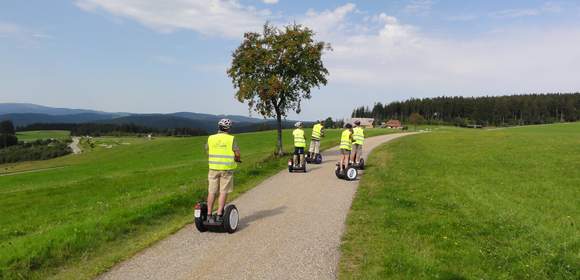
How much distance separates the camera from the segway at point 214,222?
28.8ft

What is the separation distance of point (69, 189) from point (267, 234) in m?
17.1

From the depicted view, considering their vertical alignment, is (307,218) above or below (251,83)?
below

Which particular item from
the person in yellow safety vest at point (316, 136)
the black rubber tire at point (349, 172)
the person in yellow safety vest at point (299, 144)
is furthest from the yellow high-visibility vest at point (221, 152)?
the person in yellow safety vest at point (316, 136)

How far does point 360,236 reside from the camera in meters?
8.47

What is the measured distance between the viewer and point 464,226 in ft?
30.6

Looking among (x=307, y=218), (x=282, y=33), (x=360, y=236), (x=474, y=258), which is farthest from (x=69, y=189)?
(x=474, y=258)

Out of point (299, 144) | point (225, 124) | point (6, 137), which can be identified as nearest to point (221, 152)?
point (225, 124)

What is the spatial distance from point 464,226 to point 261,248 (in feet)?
15.1

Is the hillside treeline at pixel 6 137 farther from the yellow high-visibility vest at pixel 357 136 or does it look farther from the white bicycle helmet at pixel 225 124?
the white bicycle helmet at pixel 225 124

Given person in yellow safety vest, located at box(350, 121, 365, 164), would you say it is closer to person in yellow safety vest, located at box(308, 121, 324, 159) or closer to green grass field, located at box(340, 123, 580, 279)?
green grass field, located at box(340, 123, 580, 279)

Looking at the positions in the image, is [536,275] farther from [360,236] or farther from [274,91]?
[274,91]

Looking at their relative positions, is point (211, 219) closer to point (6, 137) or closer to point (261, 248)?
point (261, 248)

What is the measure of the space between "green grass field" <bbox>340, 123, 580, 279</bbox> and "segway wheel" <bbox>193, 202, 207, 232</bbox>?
2979 millimetres

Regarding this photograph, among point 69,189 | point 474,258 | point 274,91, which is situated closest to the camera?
point 474,258
